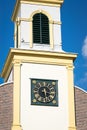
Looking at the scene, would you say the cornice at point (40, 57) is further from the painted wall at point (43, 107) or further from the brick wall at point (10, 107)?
the brick wall at point (10, 107)

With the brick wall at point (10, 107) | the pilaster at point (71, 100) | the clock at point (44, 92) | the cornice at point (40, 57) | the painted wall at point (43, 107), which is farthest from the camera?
the cornice at point (40, 57)

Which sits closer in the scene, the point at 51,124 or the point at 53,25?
the point at 51,124

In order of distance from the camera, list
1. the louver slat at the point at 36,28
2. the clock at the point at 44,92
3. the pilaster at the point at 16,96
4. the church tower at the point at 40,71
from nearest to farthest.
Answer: the pilaster at the point at 16,96 < the church tower at the point at 40,71 < the clock at the point at 44,92 < the louver slat at the point at 36,28

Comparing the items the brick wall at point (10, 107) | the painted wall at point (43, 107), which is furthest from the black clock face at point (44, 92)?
the brick wall at point (10, 107)

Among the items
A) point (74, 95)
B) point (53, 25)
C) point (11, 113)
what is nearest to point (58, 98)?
A: point (74, 95)

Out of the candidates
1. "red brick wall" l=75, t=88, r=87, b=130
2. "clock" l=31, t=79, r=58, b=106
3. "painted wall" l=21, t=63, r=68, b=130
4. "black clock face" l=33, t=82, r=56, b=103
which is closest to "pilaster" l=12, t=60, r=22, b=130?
"painted wall" l=21, t=63, r=68, b=130

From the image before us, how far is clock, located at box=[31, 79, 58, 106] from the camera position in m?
32.3

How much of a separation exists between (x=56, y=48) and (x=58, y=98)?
12.0 feet

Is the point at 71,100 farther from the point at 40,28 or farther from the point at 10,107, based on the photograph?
the point at 40,28

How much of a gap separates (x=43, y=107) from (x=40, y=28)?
228 inches

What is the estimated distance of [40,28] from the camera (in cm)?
3509

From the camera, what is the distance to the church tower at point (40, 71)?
31.9 meters

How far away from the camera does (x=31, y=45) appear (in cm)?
3416

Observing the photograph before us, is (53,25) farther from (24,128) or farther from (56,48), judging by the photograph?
(24,128)
